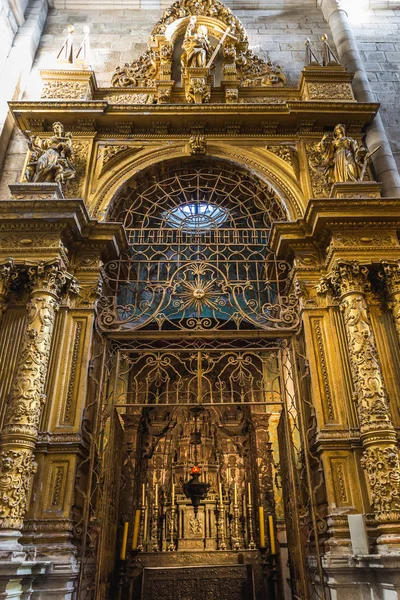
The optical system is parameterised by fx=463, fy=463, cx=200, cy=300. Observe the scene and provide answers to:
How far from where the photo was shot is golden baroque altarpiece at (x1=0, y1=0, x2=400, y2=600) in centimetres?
576

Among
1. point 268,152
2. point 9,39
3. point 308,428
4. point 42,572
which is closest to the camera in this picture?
point 42,572

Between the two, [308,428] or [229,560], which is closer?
[308,428]

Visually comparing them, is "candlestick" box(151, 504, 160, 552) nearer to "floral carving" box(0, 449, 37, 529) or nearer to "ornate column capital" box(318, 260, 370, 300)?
"floral carving" box(0, 449, 37, 529)

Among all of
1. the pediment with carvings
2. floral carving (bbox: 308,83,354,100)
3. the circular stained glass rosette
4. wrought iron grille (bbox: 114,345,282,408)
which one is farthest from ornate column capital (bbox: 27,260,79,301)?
floral carving (bbox: 308,83,354,100)

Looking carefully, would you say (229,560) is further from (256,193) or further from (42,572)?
(256,193)

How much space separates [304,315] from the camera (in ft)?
22.5

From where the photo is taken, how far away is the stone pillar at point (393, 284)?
21.2 ft

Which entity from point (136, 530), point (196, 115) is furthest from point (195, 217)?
point (136, 530)

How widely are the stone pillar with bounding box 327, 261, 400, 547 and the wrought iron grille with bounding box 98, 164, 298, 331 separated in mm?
1026

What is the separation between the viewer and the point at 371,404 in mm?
5719

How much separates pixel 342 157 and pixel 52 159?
477cm

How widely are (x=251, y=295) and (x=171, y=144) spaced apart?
3.36 metres

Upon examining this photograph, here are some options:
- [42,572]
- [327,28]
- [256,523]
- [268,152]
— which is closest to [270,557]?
[256,523]

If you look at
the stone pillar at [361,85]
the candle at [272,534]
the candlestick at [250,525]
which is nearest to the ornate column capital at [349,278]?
the stone pillar at [361,85]
